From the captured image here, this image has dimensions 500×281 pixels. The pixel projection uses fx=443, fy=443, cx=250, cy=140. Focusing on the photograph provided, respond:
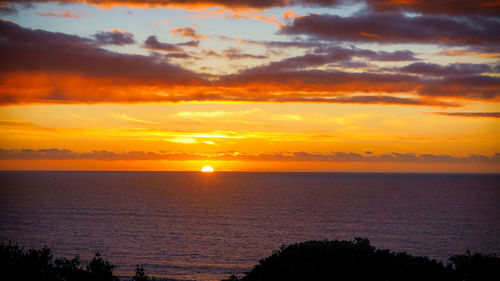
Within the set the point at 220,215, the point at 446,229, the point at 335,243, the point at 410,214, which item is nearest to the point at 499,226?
the point at 446,229

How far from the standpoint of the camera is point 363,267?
25.9 meters

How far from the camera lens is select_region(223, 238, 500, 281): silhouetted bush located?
24719 millimetres

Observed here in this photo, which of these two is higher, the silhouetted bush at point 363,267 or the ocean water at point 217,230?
the silhouetted bush at point 363,267

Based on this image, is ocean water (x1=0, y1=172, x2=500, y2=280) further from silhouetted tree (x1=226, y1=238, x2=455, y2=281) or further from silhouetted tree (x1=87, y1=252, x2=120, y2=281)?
silhouetted tree (x1=226, y1=238, x2=455, y2=281)

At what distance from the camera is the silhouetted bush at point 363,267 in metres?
24.7

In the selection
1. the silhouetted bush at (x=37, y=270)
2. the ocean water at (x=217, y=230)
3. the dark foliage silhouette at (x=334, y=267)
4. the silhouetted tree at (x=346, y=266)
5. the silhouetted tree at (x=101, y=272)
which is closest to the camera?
the silhouetted tree at (x=346, y=266)

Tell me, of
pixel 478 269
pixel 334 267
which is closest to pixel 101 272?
pixel 334 267

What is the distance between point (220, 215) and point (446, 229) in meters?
50.3

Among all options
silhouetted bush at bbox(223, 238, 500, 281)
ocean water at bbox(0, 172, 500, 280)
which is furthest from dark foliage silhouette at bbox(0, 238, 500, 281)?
ocean water at bbox(0, 172, 500, 280)

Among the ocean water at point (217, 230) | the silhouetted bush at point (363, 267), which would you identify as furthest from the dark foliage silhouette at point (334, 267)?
the ocean water at point (217, 230)

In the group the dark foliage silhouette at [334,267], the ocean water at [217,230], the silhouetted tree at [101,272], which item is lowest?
the ocean water at [217,230]

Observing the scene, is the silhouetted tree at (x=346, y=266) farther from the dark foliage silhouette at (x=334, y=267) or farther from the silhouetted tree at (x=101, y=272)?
Result: the silhouetted tree at (x=101, y=272)

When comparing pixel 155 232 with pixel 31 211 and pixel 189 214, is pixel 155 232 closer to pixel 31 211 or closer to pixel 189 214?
pixel 189 214

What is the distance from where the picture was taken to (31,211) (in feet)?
369
